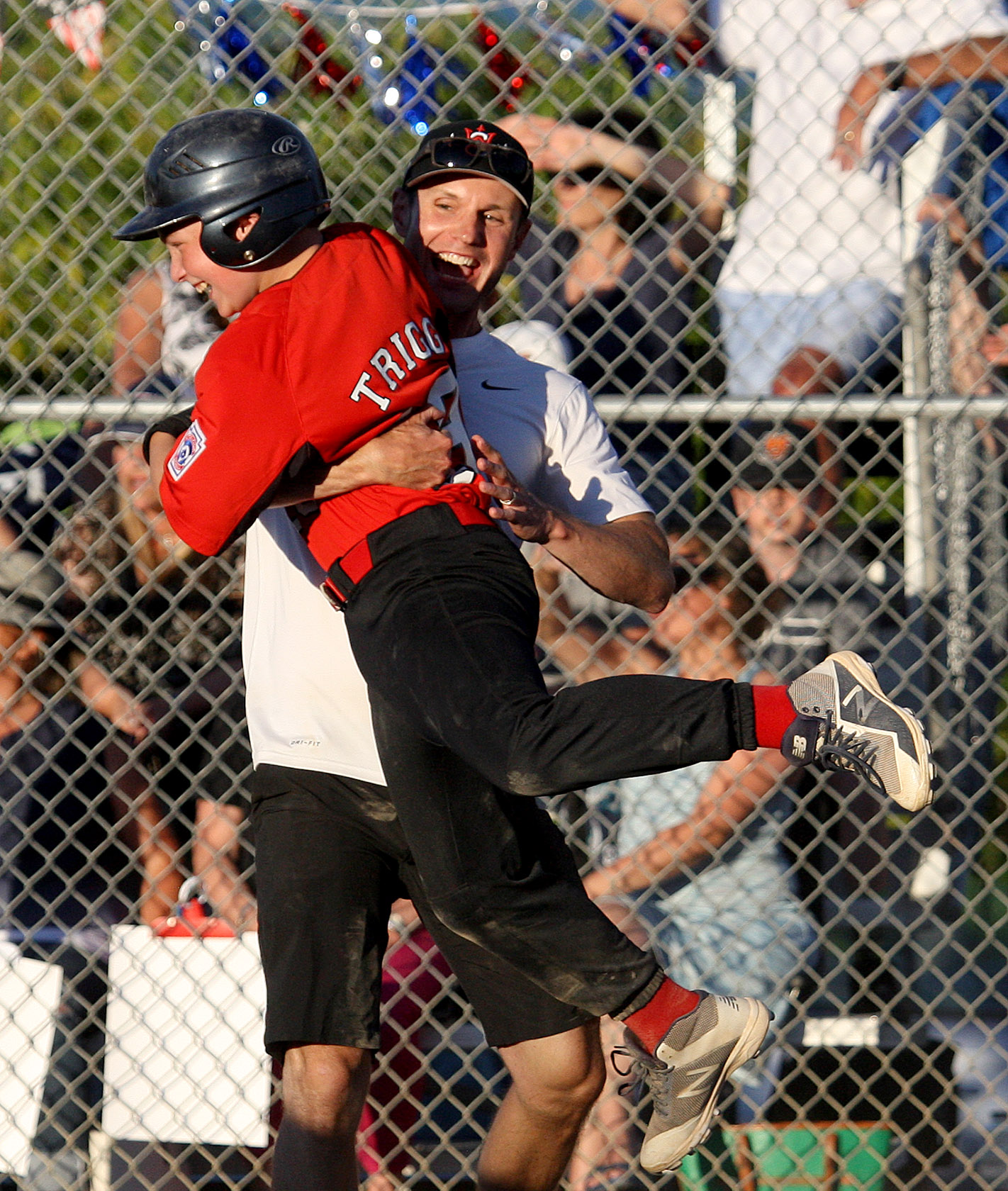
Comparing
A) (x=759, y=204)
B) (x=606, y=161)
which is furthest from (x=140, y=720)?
(x=759, y=204)

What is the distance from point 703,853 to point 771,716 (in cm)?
150

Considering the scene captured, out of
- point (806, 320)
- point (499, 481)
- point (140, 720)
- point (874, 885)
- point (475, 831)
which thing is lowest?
point (140, 720)

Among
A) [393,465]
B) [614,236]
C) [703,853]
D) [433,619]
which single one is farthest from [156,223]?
[703,853]

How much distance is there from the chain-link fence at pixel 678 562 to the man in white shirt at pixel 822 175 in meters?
0.01

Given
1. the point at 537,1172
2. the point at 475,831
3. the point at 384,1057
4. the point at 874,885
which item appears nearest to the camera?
the point at 475,831

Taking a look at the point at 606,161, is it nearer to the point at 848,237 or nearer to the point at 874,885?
the point at 848,237

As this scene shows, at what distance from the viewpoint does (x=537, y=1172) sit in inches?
101

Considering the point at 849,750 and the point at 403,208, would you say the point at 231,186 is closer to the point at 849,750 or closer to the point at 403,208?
the point at 403,208

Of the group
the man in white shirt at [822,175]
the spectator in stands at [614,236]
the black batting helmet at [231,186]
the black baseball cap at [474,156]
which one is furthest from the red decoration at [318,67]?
the black batting helmet at [231,186]

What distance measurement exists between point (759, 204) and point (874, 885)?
204cm

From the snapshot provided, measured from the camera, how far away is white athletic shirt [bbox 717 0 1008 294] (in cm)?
382

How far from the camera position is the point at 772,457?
372 cm

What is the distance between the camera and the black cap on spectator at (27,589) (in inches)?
144

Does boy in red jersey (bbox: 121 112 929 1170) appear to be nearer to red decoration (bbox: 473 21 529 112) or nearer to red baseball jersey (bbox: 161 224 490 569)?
red baseball jersey (bbox: 161 224 490 569)
